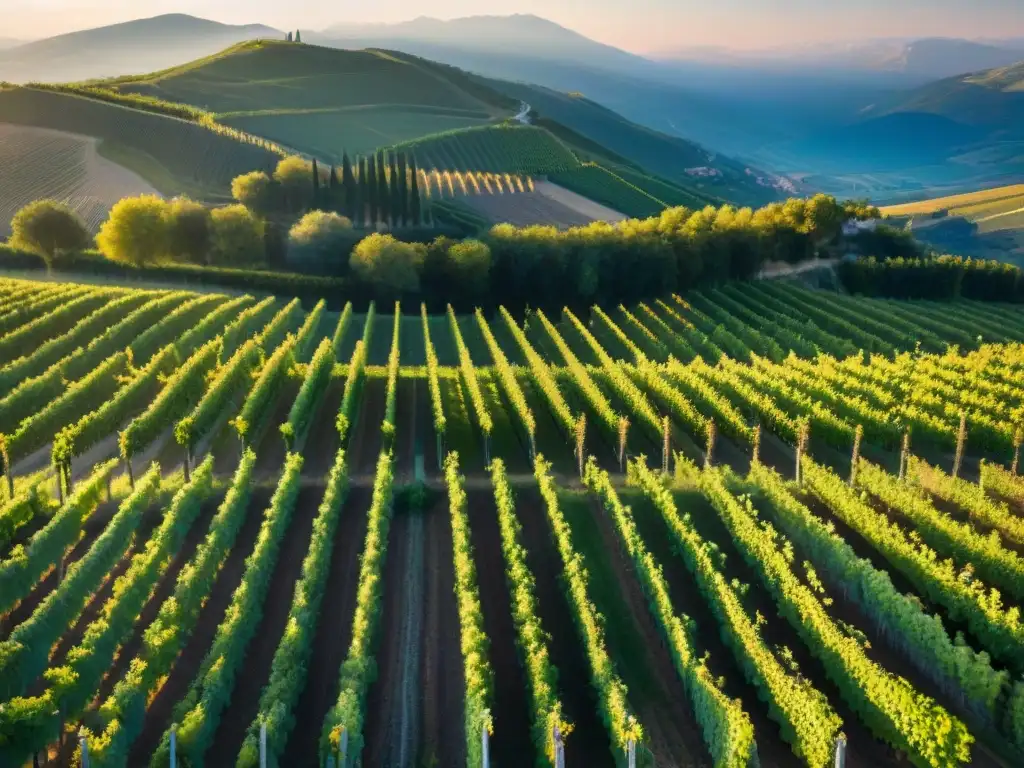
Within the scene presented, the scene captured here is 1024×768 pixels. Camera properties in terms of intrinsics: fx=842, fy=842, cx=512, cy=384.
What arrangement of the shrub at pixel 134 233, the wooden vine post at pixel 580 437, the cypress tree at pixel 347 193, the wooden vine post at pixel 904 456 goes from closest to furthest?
1. the wooden vine post at pixel 904 456
2. the wooden vine post at pixel 580 437
3. the shrub at pixel 134 233
4. the cypress tree at pixel 347 193

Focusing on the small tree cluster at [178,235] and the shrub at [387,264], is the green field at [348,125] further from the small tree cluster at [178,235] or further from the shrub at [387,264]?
the shrub at [387,264]

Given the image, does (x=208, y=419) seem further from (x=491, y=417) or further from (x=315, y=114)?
(x=315, y=114)

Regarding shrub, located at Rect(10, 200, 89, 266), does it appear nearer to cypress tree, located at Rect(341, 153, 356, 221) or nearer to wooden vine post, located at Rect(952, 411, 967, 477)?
cypress tree, located at Rect(341, 153, 356, 221)

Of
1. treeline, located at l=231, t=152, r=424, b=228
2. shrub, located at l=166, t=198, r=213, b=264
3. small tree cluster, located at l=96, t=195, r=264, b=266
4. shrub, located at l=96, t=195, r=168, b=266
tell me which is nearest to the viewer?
shrub, located at l=96, t=195, r=168, b=266

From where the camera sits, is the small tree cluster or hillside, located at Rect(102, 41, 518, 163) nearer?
the small tree cluster

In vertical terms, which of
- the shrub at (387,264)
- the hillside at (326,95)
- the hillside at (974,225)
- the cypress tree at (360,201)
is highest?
the hillside at (326,95)

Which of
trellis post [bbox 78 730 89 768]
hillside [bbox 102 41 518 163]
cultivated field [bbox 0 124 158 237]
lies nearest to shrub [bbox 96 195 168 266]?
cultivated field [bbox 0 124 158 237]

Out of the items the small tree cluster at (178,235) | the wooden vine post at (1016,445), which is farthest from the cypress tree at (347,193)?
the wooden vine post at (1016,445)
